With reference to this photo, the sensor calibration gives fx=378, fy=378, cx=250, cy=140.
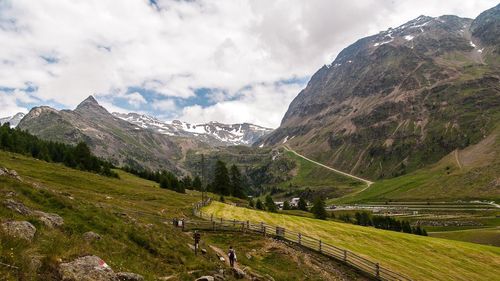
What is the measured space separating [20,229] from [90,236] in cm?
508

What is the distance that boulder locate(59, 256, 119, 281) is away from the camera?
1500 centimetres

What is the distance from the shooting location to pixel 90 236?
22.3 metres

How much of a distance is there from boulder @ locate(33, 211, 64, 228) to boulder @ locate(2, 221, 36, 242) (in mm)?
2230

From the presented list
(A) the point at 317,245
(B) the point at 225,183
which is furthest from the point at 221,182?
(A) the point at 317,245

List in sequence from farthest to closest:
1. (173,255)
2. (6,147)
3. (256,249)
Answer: (6,147) → (256,249) → (173,255)

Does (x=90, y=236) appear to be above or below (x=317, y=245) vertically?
above

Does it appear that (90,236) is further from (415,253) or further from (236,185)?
(236,185)

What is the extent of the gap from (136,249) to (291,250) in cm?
2342

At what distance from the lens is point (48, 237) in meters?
18.8

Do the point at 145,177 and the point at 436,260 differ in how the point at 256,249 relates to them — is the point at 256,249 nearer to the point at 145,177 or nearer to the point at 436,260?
the point at 436,260

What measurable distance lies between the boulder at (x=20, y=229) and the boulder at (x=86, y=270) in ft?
8.81

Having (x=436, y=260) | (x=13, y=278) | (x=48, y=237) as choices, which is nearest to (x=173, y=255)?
(x=48, y=237)

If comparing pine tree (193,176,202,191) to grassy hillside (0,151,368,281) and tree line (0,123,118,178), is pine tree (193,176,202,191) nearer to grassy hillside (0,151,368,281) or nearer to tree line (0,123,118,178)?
tree line (0,123,118,178)

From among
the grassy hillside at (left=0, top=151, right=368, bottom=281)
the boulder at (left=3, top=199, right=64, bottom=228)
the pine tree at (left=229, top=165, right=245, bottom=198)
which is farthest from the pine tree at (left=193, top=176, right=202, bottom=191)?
the boulder at (left=3, top=199, right=64, bottom=228)
